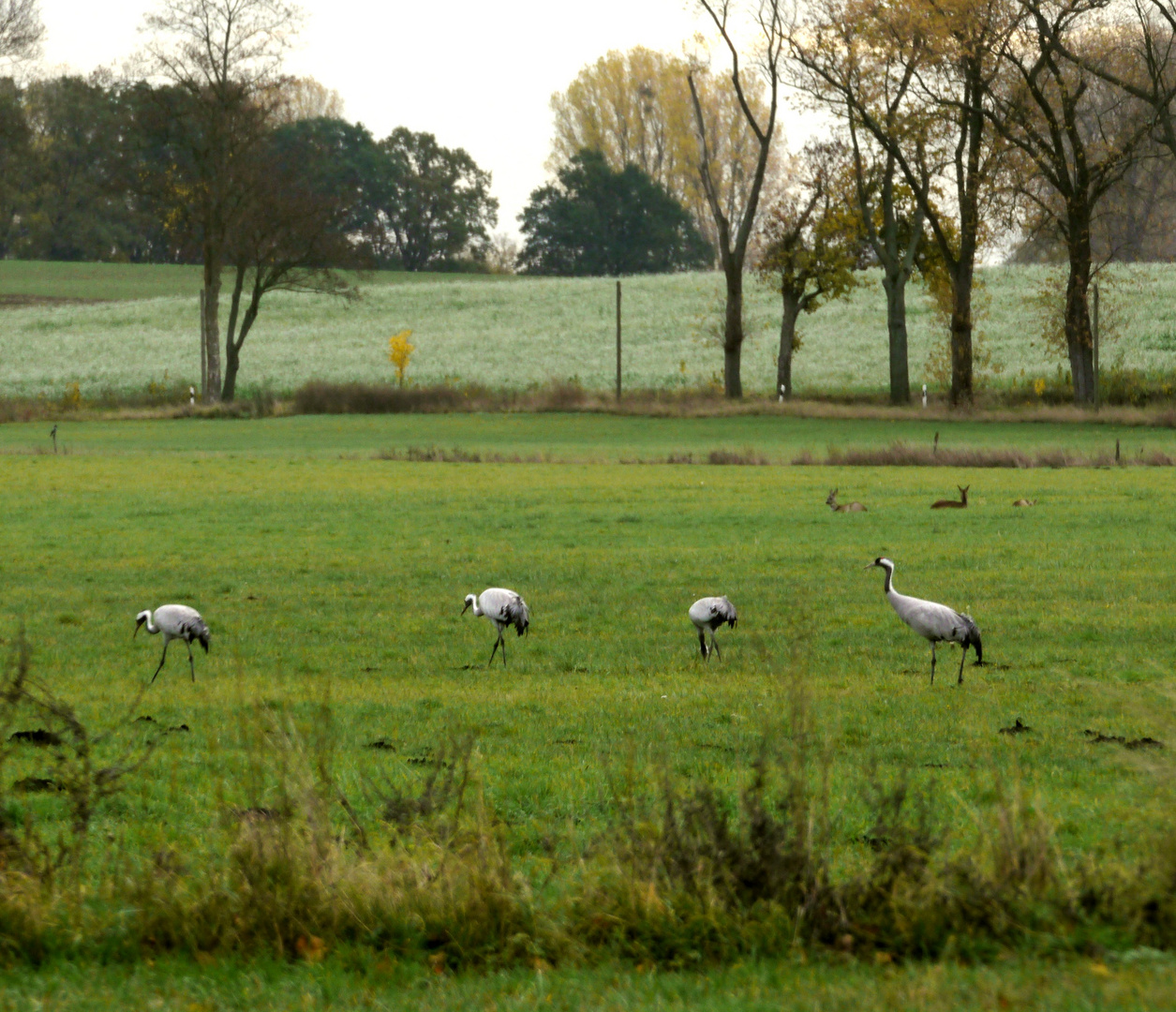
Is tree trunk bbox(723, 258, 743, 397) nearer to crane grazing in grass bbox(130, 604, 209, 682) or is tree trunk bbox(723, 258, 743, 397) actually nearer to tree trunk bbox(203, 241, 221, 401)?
tree trunk bbox(203, 241, 221, 401)

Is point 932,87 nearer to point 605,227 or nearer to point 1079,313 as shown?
point 1079,313

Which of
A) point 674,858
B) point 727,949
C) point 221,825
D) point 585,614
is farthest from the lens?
point 585,614

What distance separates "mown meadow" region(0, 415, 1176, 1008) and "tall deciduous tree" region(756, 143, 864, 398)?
3159 cm

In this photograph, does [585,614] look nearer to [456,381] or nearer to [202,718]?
[202,718]

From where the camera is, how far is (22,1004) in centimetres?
570

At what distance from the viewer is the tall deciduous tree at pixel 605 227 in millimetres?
118688

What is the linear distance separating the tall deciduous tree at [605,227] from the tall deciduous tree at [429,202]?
6.88m

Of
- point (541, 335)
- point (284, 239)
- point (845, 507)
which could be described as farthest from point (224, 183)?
point (845, 507)

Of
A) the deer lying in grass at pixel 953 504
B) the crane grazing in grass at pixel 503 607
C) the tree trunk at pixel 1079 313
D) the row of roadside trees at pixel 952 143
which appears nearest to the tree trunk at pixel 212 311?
the row of roadside trees at pixel 952 143

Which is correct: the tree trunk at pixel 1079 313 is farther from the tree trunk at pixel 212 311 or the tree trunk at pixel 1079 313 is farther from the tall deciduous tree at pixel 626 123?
the tall deciduous tree at pixel 626 123

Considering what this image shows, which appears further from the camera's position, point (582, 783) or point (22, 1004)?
point (582, 783)

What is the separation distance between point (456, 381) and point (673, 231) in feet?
161

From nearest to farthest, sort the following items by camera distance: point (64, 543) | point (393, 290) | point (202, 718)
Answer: point (202, 718)
point (64, 543)
point (393, 290)

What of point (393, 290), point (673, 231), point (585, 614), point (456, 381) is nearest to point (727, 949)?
point (585, 614)
